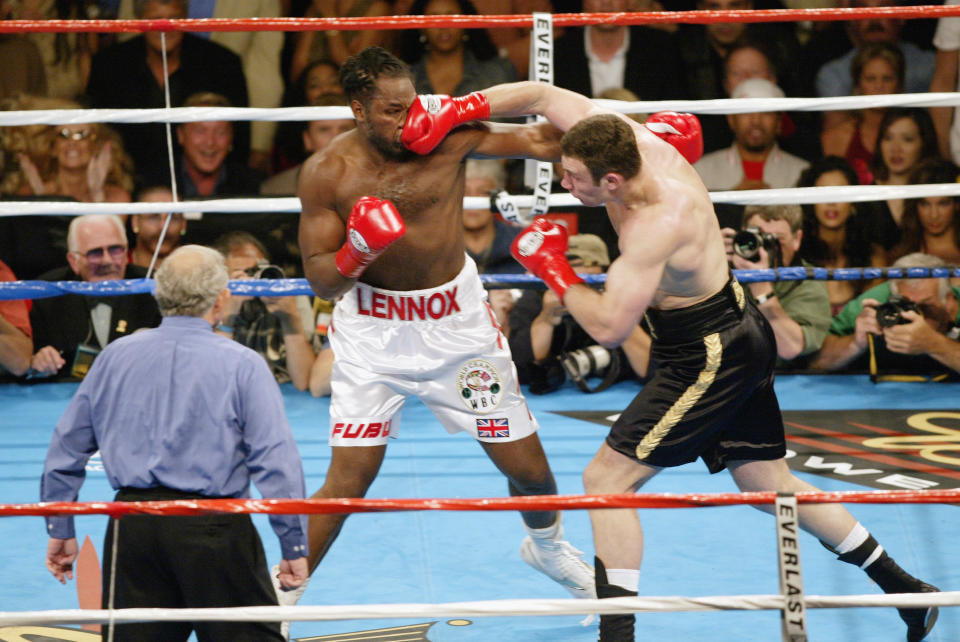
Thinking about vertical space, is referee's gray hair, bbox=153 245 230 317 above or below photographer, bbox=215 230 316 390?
above

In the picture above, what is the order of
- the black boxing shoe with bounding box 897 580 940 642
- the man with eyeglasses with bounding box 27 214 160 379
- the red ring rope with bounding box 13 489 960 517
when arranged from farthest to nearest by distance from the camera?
the man with eyeglasses with bounding box 27 214 160 379 < the black boxing shoe with bounding box 897 580 940 642 < the red ring rope with bounding box 13 489 960 517

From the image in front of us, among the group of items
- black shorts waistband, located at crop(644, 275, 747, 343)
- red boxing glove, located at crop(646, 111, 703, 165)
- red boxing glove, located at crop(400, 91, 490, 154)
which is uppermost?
red boxing glove, located at crop(400, 91, 490, 154)

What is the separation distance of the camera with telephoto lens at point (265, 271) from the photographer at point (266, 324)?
0.12 metres

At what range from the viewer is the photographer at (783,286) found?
4.15m

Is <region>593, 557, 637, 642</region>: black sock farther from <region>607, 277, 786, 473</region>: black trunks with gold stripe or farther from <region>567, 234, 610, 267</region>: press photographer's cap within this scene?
<region>567, 234, 610, 267</region>: press photographer's cap

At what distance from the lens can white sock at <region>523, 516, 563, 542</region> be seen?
2840 millimetres

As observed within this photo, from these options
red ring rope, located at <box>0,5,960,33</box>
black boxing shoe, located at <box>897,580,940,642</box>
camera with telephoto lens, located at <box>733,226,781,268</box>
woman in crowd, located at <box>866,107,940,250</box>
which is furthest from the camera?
woman in crowd, located at <box>866,107,940,250</box>

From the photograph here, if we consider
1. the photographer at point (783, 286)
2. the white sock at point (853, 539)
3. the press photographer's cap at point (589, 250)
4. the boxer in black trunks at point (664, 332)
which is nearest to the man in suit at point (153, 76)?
the press photographer's cap at point (589, 250)

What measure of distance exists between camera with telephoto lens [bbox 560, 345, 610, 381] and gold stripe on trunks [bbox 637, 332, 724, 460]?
186 cm

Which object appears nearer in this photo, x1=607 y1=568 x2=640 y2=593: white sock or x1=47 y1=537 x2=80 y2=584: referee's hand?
x1=47 y1=537 x2=80 y2=584: referee's hand

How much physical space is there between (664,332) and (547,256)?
0.33 metres

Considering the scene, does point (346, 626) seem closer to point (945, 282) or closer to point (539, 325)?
point (539, 325)

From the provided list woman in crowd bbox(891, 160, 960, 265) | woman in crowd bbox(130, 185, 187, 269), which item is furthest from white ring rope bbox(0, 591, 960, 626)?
woman in crowd bbox(891, 160, 960, 265)

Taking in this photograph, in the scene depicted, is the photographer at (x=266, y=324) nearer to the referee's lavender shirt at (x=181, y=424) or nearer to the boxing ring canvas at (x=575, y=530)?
the boxing ring canvas at (x=575, y=530)
